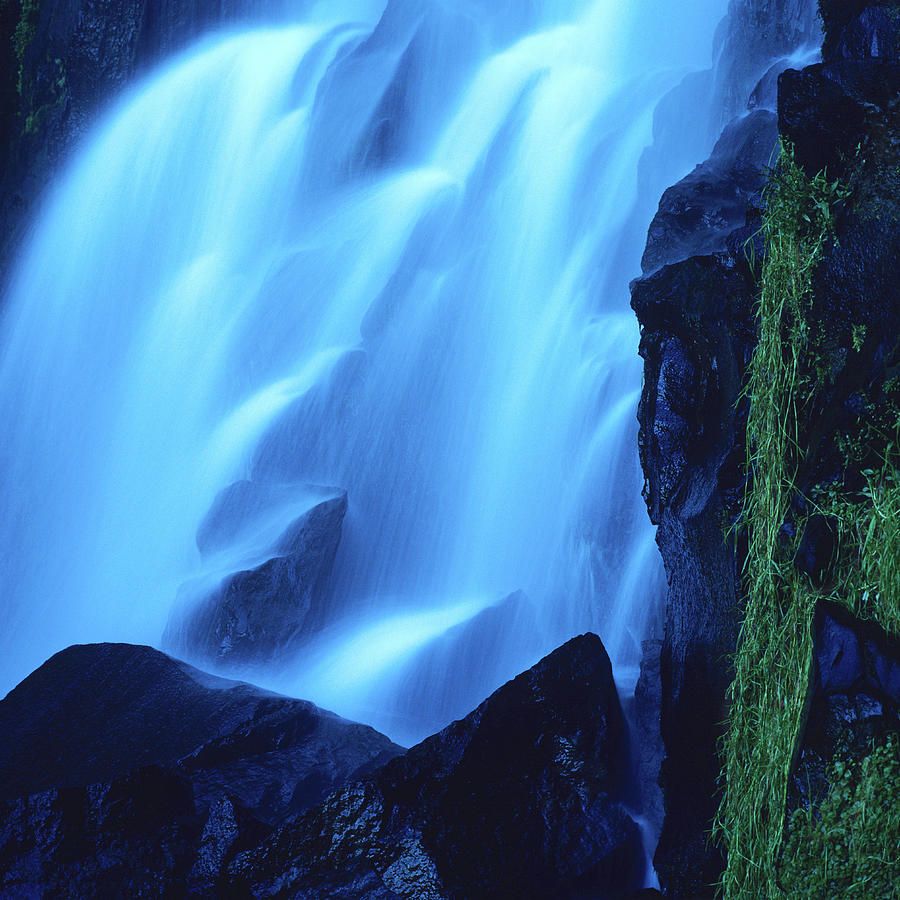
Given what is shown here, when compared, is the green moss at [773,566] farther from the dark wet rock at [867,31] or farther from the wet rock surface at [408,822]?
the wet rock surface at [408,822]

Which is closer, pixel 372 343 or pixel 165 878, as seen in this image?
pixel 165 878

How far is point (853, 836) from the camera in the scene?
115 inches

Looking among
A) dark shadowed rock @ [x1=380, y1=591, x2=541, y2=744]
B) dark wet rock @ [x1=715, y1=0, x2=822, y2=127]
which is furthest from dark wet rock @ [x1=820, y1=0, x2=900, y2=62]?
dark wet rock @ [x1=715, y1=0, x2=822, y2=127]

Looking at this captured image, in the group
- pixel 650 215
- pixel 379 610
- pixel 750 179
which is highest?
pixel 650 215

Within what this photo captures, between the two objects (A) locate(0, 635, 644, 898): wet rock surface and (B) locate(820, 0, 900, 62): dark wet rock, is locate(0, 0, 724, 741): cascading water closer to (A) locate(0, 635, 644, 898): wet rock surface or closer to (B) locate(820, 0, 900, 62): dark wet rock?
(A) locate(0, 635, 644, 898): wet rock surface

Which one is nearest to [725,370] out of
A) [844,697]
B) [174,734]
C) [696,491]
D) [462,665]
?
[696,491]

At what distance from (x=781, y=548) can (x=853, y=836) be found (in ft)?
2.92

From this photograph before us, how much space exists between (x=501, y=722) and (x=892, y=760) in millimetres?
1788

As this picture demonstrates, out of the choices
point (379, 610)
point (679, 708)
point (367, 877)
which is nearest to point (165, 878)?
point (367, 877)

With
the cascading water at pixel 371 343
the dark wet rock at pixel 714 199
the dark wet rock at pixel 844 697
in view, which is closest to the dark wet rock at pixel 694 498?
the dark wet rock at pixel 844 697

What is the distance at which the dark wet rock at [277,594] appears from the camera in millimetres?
6996

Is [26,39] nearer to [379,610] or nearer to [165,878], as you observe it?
[379,610]

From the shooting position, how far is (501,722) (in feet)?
14.4

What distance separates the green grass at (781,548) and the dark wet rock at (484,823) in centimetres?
77
